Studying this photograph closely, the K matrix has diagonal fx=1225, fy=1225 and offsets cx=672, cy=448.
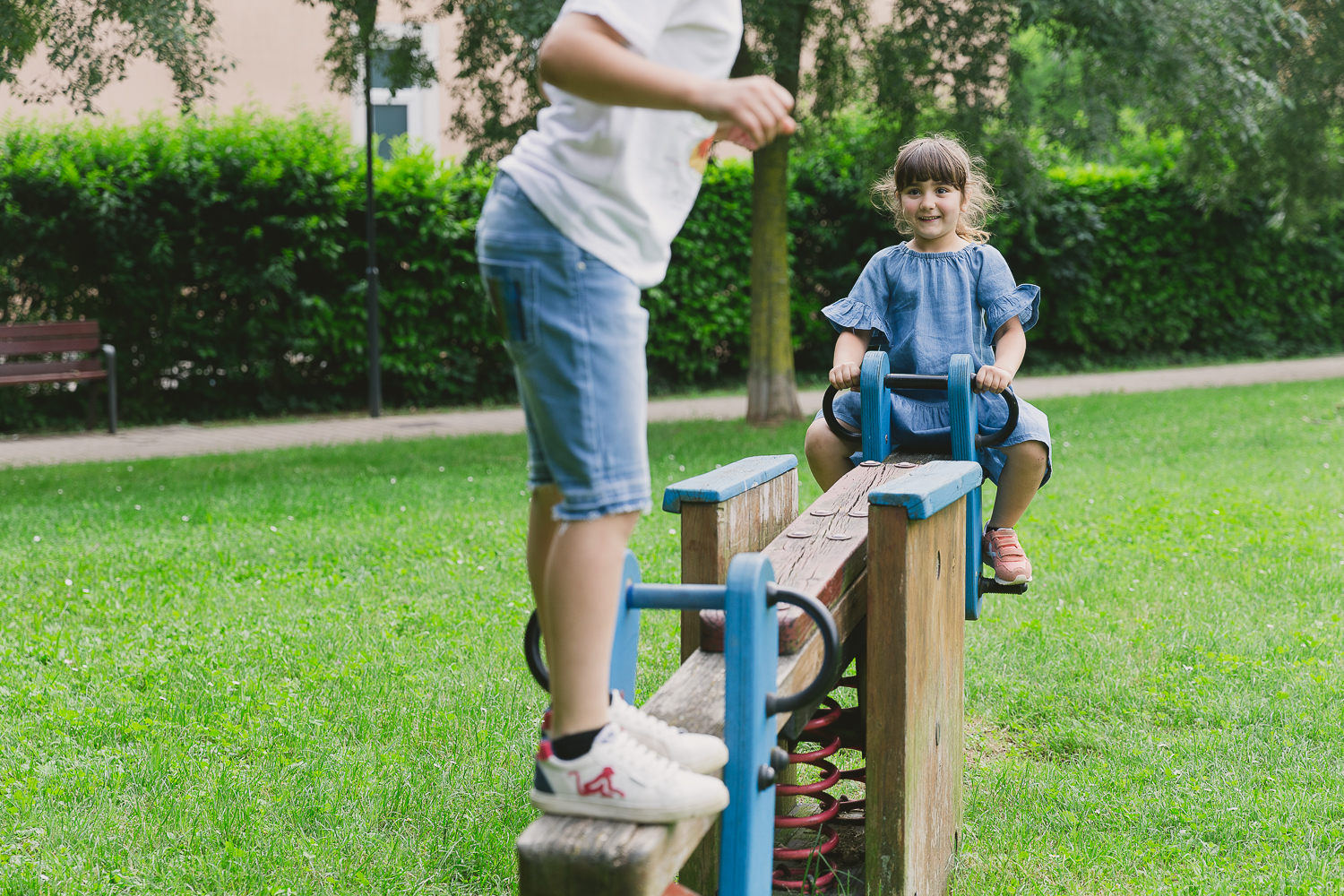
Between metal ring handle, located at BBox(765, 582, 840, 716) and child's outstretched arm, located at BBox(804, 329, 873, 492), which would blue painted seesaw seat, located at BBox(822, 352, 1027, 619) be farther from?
metal ring handle, located at BBox(765, 582, 840, 716)

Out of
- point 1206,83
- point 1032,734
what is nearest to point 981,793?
point 1032,734

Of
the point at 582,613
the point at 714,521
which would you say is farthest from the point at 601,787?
the point at 714,521

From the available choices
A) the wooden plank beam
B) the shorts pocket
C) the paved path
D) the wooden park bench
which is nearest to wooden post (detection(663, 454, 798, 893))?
the wooden plank beam

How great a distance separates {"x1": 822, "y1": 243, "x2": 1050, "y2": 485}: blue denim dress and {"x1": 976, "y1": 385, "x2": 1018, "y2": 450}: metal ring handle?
0.50ft

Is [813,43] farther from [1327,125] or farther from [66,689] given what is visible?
[66,689]

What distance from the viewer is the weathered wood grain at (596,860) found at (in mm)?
1767

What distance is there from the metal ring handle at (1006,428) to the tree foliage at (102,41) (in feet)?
21.0

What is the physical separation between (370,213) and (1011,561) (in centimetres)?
1006

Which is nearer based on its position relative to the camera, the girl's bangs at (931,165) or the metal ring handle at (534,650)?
the metal ring handle at (534,650)

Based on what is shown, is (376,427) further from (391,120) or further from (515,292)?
(515,292)

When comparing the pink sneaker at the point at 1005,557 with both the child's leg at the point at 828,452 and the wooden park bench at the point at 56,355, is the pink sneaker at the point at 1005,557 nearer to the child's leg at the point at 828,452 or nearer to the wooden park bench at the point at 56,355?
the child's leg at the point at 828,452

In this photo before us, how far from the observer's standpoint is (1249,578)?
5.36 metres

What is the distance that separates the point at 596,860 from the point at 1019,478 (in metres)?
2.19

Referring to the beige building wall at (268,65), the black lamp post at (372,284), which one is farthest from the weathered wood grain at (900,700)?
the beige building wall at (268,65)
